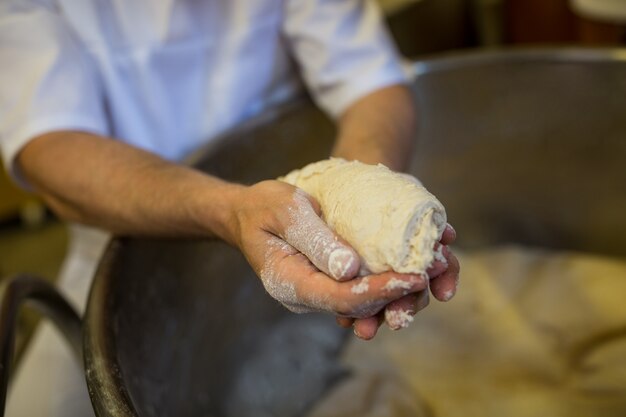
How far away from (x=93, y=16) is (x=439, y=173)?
0.45 m

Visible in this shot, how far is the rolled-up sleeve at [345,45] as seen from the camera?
0.67m

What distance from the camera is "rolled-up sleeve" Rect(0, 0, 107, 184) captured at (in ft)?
1.92

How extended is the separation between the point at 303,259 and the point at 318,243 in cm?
2

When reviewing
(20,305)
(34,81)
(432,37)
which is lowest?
(432,37)

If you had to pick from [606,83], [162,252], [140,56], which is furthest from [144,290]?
[606,83]

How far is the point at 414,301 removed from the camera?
1.18 ft

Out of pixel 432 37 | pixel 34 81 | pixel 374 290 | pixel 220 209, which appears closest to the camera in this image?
pixel 374 290

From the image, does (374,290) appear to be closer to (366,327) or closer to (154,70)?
(366,327)

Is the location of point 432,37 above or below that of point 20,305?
below

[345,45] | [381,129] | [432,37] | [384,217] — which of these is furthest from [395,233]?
[432,37]

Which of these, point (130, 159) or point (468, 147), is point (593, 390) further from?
point (130, 159)

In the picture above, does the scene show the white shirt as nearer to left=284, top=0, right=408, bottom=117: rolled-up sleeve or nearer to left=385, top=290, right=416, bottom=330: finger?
left=284, top=0, right=408, bottom=117: rolled-up sleeve

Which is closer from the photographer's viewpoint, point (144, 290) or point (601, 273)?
point (144, 290)

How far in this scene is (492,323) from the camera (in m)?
0.78
